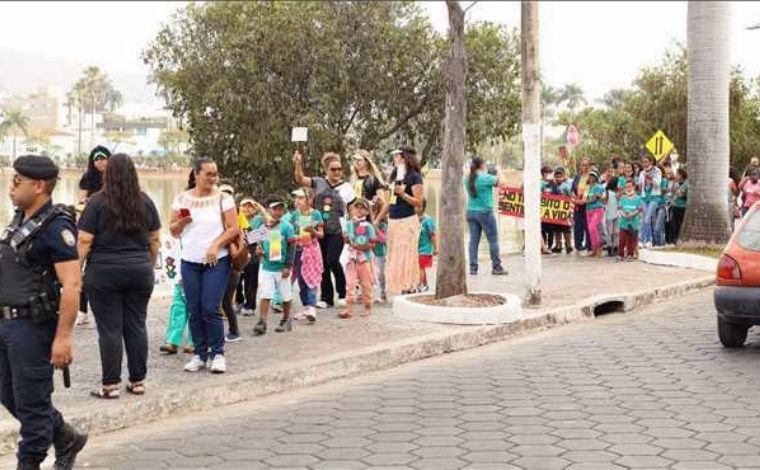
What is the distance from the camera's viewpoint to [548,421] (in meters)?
6.01

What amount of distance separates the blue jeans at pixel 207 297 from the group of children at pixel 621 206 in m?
9.70

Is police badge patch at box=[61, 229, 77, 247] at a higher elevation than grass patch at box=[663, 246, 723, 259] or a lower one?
higher

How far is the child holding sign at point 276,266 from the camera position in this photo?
8.93m

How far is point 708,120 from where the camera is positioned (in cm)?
1595

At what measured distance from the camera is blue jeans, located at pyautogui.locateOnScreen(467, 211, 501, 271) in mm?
13508

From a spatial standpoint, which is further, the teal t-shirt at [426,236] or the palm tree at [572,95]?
the palm tree at [572,95]

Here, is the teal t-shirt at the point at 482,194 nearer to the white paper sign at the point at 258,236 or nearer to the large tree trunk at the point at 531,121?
the large tree trunk at the point at 531,121

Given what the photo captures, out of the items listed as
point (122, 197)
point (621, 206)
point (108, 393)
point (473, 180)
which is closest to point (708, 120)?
point (621, 206)

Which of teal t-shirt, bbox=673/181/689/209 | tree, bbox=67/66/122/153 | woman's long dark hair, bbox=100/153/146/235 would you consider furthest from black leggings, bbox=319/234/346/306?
tree, bbox=67/66/122/153

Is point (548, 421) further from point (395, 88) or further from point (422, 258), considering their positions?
point (395, 88)

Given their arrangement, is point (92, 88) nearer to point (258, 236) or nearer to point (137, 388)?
point (258, 236)

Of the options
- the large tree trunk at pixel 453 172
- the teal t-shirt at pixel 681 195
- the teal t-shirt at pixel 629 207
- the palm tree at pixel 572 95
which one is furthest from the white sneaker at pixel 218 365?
the palm tree at pixel 572 95

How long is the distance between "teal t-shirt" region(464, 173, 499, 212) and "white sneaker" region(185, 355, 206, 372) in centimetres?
690

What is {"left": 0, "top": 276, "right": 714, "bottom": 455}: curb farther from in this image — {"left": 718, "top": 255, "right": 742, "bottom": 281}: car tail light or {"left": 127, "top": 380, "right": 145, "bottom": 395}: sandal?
{"left": 718, "top": 255, "right": 742, "bottom": 281}: car tail light
